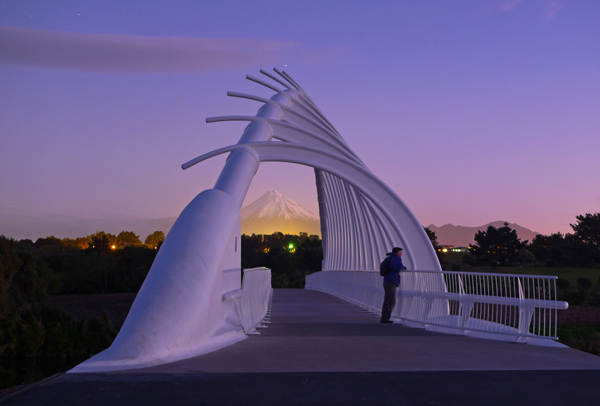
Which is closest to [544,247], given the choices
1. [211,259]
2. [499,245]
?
[499,245]

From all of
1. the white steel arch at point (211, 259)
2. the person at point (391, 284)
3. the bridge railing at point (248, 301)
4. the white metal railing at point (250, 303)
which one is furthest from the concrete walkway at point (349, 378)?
the person at point (391, 284)

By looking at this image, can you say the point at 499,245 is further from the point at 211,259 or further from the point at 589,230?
the point at 211,259

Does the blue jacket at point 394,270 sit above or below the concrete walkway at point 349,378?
above

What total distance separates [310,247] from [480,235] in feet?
104

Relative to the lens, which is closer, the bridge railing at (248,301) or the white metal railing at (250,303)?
the bridge railing at (248,301)

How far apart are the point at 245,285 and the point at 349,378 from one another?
21.5 feet

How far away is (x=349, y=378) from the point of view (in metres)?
7.75

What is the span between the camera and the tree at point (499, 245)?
96000 millimetres

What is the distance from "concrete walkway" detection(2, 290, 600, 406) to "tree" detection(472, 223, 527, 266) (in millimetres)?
88024

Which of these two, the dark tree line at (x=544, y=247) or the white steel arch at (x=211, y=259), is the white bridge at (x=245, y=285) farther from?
the dark tree line at (x=544, y=247)

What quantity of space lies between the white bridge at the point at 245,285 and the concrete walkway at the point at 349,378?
1.69 feet

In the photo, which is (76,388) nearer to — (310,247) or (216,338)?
Answer: (216,338)

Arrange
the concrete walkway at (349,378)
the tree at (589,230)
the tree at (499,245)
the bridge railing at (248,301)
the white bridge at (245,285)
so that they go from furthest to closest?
the tree at (499,245)
the tree at (589,230)
the bridge railing at (248,301)
the white bridge at (245,285)
the concrete walkway at (349,378)

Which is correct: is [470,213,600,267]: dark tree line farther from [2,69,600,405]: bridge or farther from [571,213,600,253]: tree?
[2,69,600,405]: bridge
